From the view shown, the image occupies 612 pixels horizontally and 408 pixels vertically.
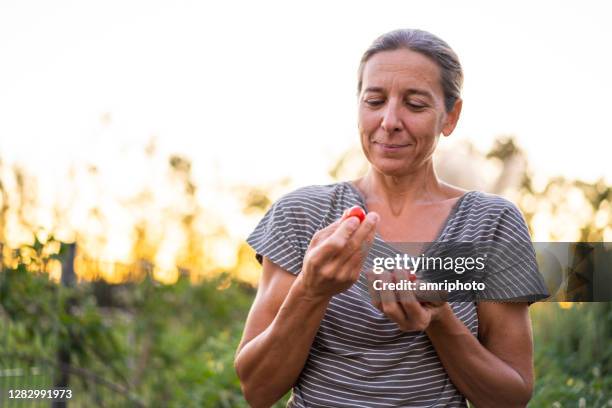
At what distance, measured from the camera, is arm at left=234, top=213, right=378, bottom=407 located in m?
1.63

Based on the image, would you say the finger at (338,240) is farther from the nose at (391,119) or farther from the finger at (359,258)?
the nose at (391,119)

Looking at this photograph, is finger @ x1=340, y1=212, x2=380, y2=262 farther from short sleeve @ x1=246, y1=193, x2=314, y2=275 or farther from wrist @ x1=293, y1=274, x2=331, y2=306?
short sleeve @ x1=246, y1=193, x2=314, y2=275

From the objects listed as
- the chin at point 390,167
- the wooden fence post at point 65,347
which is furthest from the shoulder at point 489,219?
the wooden fence post at point 65,347

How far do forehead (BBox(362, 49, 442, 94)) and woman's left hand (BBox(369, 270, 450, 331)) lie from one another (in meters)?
0.51

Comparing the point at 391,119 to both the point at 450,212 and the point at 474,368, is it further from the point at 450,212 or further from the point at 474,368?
the point at 474,368

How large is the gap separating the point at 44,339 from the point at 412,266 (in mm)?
3820

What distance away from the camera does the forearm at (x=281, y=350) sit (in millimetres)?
1794

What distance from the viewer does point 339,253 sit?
64.2 inches

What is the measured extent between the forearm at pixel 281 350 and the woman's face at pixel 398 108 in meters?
0.42

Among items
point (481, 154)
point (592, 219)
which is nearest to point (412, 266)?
point (592, 219)

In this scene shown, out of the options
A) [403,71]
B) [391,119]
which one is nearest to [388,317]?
[391,119]

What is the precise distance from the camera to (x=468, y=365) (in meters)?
1.87

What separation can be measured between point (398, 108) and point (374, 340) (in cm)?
54

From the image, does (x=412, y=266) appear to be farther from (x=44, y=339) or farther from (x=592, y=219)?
(x=44, y=339)
